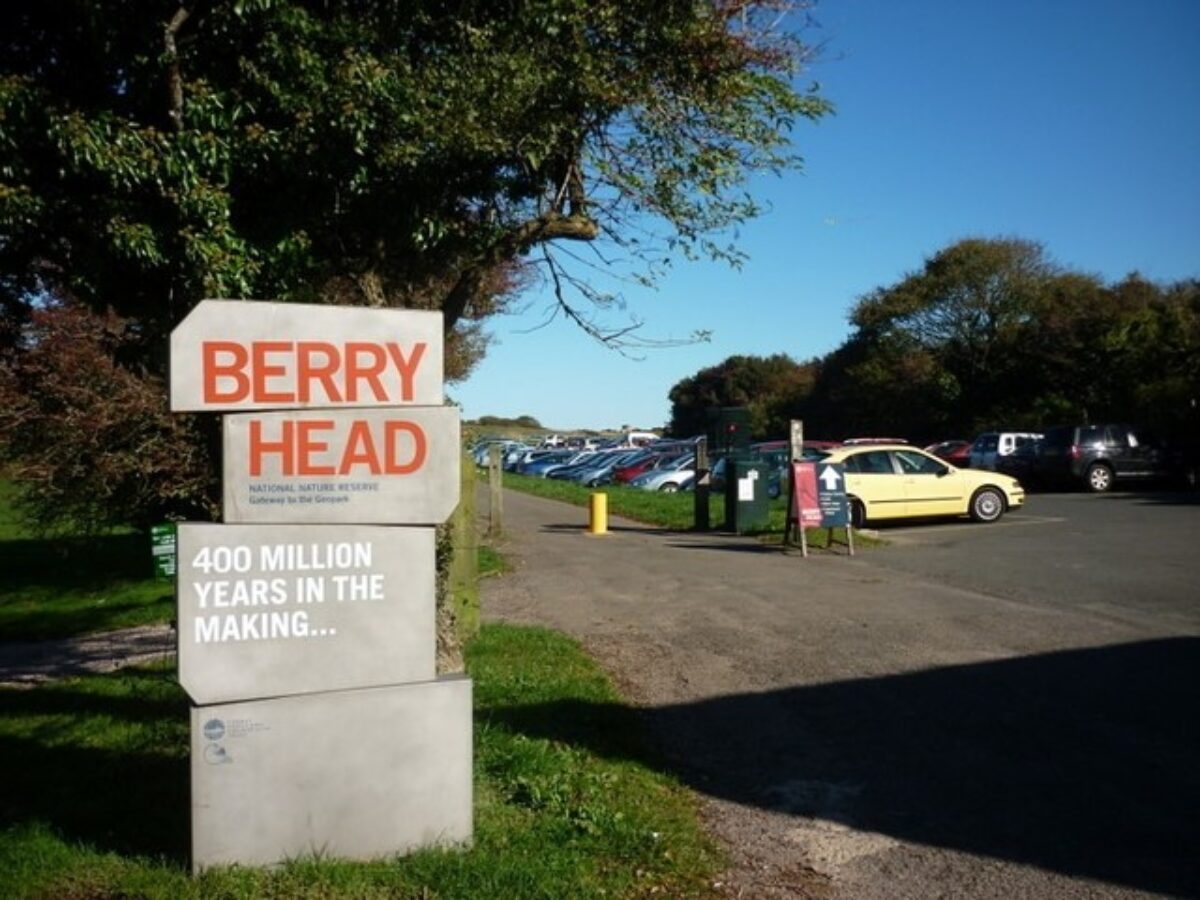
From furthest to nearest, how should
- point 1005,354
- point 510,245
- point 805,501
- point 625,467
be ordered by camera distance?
point 1005,354 → point 625,467 → point 805,501 → point 510,245

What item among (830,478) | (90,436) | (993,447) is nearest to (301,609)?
(90,436)

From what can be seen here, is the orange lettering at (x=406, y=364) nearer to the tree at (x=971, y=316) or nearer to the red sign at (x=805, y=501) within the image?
the red sign at (x=805, y=501)

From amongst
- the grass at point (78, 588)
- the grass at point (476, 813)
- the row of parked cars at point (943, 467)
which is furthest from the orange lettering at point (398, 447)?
the grass at point (78, 588)

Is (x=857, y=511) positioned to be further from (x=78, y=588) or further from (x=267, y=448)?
(x=267, y=448)

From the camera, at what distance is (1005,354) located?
4844 cm

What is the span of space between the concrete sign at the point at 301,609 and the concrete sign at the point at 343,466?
87 millimetres

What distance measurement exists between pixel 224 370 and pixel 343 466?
640 millimetres

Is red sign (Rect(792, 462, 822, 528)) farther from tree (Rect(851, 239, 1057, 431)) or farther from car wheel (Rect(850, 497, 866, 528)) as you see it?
tree (Rect(851, 239, 1057, 431))

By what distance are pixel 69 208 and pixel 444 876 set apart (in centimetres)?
375

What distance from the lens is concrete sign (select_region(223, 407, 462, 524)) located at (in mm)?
4871

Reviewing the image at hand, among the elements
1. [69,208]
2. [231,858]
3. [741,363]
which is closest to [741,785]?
[231,858]

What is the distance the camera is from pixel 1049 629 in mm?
9875

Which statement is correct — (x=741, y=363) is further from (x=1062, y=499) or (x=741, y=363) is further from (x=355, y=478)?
(x=355, y=478)

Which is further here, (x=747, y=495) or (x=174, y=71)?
(x=747, y=495)
